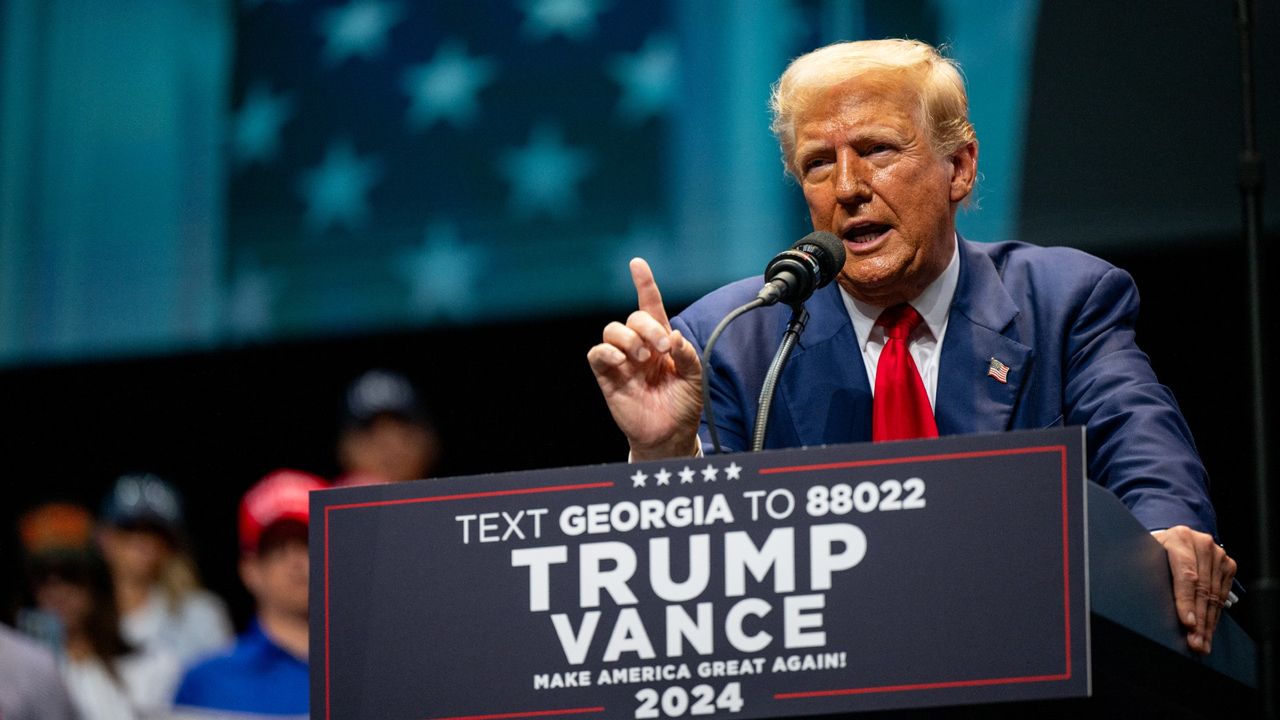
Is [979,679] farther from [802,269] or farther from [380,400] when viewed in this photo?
[380,400]

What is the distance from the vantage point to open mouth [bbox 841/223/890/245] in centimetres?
237

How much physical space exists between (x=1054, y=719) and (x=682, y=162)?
2.88 metres

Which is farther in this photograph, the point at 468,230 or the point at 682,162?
the point at 468,230

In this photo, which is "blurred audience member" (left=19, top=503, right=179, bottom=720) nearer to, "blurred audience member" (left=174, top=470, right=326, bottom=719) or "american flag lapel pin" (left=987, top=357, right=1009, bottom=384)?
"blurred audience member" (left=174, top=470, right=326, bottom=719)

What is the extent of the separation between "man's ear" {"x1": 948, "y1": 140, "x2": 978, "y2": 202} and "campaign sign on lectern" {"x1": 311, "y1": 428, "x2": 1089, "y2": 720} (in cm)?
102

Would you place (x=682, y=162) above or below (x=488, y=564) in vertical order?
above

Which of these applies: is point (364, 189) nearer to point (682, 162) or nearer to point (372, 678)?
point (682, 162)

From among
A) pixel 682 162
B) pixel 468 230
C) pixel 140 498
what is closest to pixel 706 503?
pixel 682 162

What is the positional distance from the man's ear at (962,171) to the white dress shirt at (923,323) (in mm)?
147

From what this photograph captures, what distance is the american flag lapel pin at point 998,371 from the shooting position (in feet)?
7.33

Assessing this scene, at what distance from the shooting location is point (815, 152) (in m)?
2.38

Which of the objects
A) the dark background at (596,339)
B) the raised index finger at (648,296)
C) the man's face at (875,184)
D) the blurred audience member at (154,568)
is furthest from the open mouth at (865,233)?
the blurred audience member at (154,568)

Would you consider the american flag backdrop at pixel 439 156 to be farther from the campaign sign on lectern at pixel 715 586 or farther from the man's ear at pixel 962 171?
the campaign sign on lectern at pixel 715 586

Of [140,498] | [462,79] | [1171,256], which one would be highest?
[462,79]
